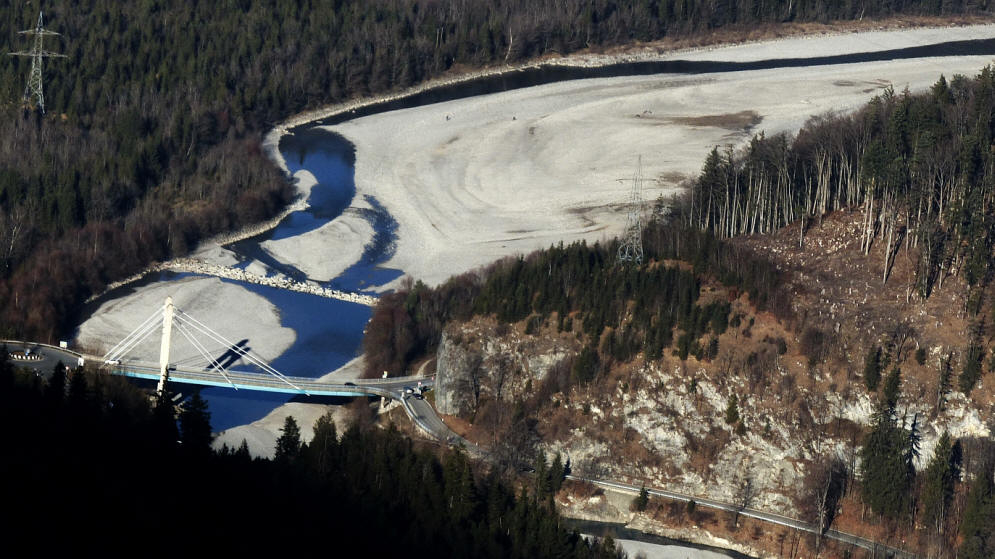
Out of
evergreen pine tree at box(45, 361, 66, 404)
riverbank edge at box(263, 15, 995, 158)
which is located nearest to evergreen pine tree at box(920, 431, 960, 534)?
evergreen pine tree at box(45, 361, 66, 404)

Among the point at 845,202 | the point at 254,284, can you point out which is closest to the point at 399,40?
the point at 254,284

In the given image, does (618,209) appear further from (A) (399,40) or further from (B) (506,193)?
(A) (399,40)

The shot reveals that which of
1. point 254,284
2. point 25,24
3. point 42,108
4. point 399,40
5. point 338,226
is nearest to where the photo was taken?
point 254,284

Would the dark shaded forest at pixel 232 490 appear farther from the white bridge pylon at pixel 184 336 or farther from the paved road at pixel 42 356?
the paved road at pixel 42 356

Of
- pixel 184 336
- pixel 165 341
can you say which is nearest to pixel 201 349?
pixel 184 336

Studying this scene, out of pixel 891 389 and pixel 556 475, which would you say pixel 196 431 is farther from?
pixel 891 389
